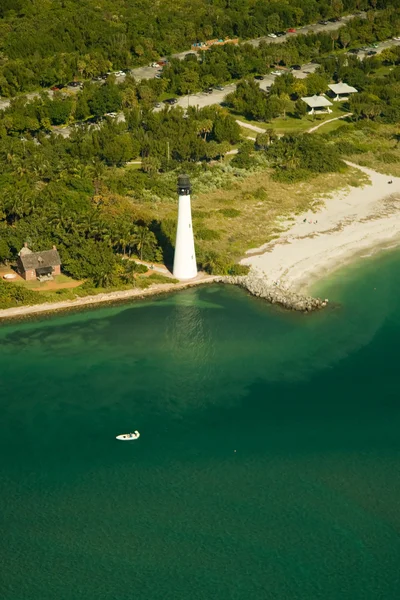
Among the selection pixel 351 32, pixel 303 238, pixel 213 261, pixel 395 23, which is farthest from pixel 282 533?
pixel 395 23

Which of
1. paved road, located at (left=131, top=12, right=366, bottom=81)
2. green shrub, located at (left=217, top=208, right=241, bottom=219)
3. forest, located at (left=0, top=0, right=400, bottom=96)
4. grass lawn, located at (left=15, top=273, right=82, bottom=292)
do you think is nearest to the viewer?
grass lawn, located at (left=15, top=273, right=82, bottom=292)

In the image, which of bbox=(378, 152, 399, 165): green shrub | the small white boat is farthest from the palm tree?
bbox=(378, 152, 399, 165): green shrub

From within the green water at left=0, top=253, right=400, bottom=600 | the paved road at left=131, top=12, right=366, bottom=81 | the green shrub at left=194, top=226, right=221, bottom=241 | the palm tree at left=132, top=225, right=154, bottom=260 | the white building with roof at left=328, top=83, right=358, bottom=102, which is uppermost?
the paved road at left=131, top=12, right=366, bottom=81

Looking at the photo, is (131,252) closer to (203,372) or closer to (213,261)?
(213,261)

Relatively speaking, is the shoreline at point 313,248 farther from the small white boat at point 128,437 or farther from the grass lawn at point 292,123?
the grass lawn at point 292,123

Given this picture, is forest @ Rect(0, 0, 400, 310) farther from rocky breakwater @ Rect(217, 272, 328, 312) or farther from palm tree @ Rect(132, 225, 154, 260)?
rocky breakwater @ Rect(217, 272, 328, 312)

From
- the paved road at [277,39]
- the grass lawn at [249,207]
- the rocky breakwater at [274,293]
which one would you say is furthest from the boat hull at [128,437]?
the paved road at [277,39]

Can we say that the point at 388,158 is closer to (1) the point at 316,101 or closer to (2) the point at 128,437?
(1) the point at 316,101
